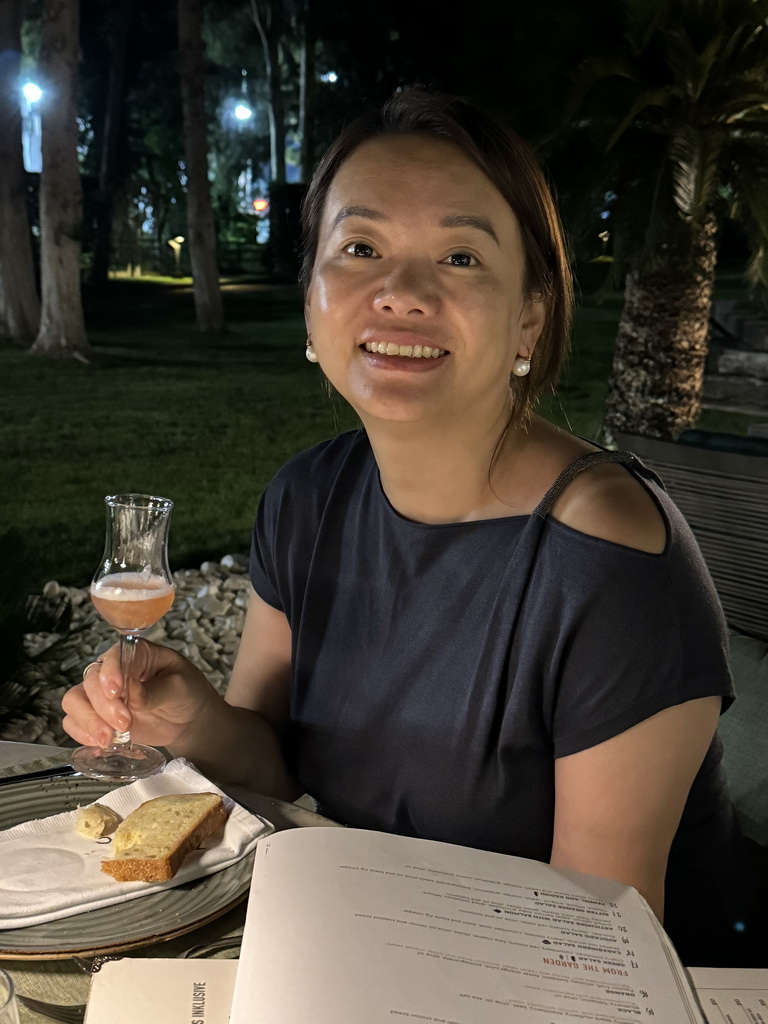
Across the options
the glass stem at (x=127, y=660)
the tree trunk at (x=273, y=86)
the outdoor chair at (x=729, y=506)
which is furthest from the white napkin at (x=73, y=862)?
the tree trunk at (x=273, y=86)

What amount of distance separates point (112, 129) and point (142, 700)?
10.7ft

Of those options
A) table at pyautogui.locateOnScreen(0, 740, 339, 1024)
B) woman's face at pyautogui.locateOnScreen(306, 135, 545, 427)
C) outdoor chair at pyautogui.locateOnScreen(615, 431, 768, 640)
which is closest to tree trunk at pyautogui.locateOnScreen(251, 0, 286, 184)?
outdoor chair at pyautogui.locateOnScreen(615, 431, 768, 640)

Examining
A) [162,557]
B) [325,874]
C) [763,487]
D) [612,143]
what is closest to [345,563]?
[162,557]

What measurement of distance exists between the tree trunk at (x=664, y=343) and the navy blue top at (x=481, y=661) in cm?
368

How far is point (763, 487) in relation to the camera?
2.31 meters

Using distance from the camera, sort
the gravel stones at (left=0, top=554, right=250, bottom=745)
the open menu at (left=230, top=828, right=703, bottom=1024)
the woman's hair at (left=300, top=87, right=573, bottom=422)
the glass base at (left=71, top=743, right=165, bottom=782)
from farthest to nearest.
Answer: the gravel stones at (left=0, top=554, right=250, bottom=745) < the woman's hair at (left=300, top=87, right=573, bottom=422) < the glass base at (left=71, top=743, right=165, bottom=782) < the open menu at (left=230, top=828, right=703, bottom=1024)

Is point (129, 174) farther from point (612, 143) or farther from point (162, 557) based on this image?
point (162, 557)

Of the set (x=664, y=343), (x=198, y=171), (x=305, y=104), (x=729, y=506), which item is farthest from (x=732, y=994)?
(x=664, y=343)

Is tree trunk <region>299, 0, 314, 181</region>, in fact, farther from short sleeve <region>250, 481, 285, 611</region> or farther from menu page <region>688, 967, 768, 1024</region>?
menu page <region>688, 967, 768, 1024</region>

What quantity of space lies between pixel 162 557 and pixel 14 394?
289 centimetres

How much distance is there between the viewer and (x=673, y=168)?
4574mm

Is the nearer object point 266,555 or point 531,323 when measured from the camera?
point 531,323

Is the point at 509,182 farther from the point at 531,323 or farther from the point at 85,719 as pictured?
the point at 85,719

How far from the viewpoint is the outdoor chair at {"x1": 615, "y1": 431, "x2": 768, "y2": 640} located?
2309 millimetres
